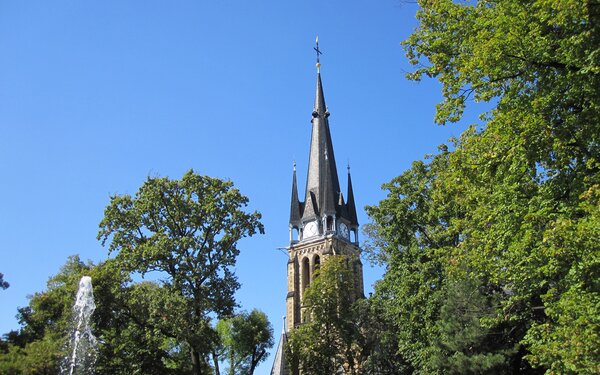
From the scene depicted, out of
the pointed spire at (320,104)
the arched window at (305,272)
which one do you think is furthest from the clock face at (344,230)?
the pointed spire at (320,104)

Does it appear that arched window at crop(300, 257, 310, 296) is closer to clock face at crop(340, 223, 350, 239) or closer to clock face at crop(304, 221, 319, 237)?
clock face at crop(304, 221, 319, 237)

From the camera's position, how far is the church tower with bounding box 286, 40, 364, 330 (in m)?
48.1

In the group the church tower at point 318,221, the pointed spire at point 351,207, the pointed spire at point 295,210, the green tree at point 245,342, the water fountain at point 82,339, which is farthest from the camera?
the pointed spire at point 351,207

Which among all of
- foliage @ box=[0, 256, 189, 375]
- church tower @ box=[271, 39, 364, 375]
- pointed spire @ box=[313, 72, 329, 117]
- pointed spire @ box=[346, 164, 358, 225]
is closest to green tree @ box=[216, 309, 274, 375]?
church tower @ box=[271, 39, 364, 375]

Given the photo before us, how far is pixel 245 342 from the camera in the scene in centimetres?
3766

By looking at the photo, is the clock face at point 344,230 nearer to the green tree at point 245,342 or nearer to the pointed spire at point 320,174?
the pointed spire at point 320,174

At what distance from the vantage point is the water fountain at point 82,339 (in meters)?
21.2

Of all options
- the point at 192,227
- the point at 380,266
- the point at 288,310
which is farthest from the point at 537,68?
the point at 288,310

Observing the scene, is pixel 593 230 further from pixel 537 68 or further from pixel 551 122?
pixel 537 68

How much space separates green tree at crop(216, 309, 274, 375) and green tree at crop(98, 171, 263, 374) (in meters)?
14.5

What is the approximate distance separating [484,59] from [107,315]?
66.3 ft

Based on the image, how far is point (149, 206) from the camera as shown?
22547mm

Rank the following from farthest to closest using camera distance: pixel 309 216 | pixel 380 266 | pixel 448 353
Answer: pixel 309 216 < pixel 380 266 < pixel 448 353

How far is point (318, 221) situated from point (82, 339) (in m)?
29.1
